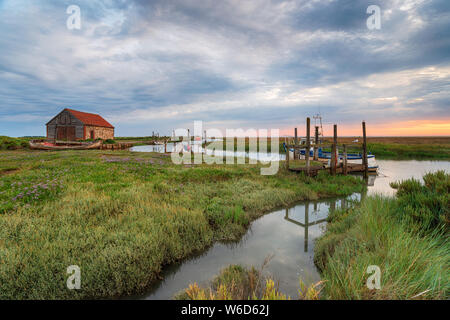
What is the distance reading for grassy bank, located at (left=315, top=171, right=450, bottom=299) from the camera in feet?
10.4

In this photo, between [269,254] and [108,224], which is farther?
[108,224]

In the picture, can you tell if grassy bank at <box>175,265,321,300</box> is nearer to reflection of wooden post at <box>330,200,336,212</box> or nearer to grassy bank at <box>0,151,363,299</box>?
grassy bank at <box>0,151,363,299</box>

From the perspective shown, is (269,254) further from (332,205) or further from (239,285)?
(332,205)

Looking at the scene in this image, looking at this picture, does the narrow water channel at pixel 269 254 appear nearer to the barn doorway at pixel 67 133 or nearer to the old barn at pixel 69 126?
the old barn at pixel 69 126

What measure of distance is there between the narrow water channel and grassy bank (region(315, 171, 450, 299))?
2.05 ft

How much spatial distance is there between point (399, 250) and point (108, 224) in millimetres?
7610

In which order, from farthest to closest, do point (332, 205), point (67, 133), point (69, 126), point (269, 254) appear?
point (67, 133)
point (69, 126)
point (332, 205)
point (269, 254)

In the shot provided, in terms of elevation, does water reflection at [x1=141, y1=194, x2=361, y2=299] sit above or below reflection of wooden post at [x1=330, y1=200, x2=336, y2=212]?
below

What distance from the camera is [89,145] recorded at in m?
36.8

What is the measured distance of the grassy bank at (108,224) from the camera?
4.41 m

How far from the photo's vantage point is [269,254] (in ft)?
20.9

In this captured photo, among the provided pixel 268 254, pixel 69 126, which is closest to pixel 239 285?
pixel 268 254

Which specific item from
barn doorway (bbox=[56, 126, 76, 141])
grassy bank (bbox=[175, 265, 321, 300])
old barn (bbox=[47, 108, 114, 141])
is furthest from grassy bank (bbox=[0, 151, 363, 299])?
barn doorway (bbox=[56, 126, 76, 141])
